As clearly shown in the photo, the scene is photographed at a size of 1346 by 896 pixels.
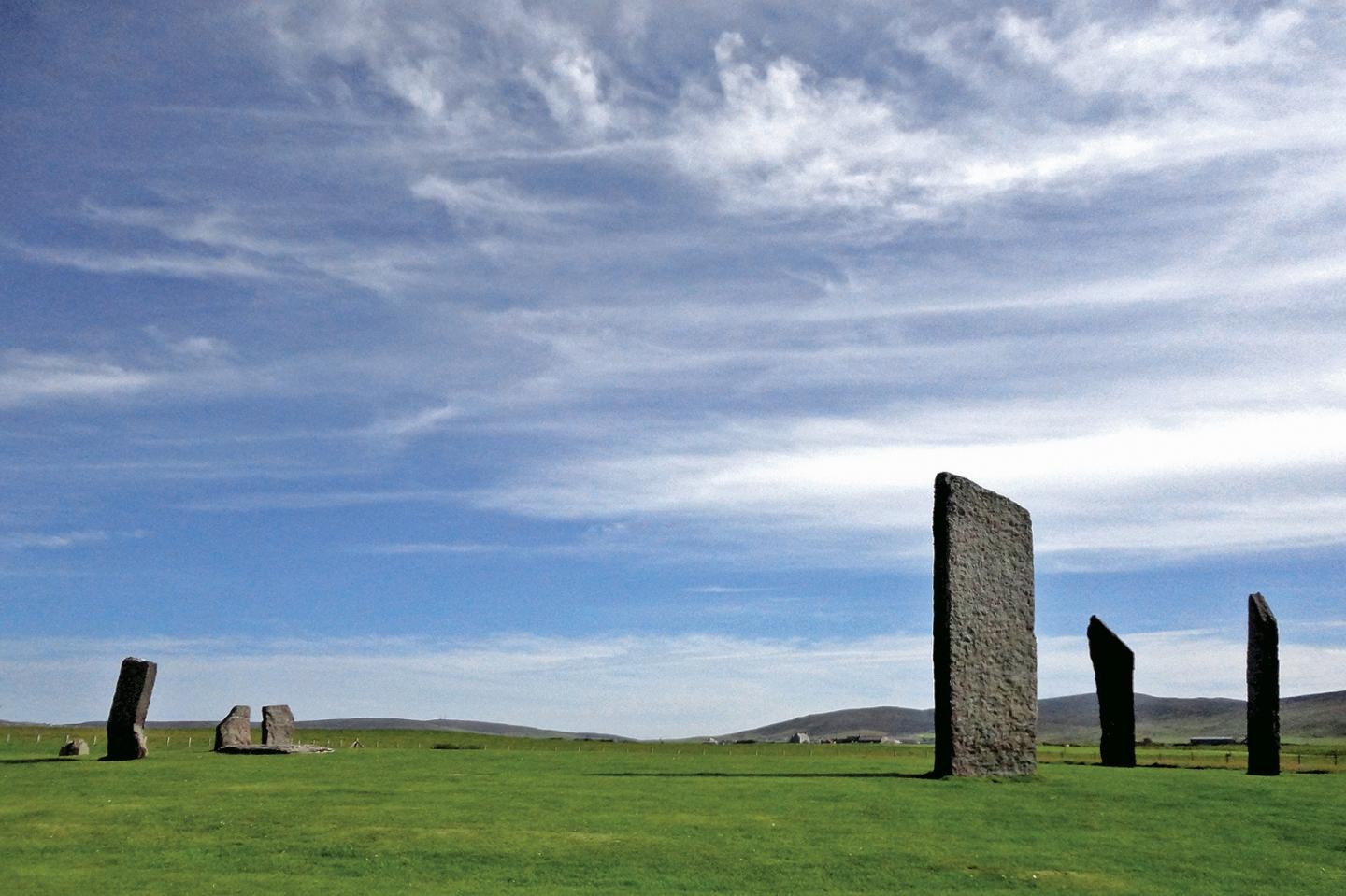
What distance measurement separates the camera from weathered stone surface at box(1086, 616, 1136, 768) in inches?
1077

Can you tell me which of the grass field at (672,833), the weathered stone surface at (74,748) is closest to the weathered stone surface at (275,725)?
the weathered stone surface at (74,748)

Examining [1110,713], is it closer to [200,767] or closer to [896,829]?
[896,829]

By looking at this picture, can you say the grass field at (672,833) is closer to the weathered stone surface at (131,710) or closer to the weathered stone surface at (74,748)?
the weathered stone surface at (131,710)

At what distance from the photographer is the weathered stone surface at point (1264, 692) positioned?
23.5 m

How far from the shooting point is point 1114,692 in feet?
90.2

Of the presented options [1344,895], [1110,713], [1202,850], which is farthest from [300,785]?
[1110,713]

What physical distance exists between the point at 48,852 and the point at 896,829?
939cm

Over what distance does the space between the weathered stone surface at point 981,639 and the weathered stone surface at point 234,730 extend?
20.3 metres

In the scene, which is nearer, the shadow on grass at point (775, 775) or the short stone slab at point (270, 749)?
the shadow on grass at point (775, 775)

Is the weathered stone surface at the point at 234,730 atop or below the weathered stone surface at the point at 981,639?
below

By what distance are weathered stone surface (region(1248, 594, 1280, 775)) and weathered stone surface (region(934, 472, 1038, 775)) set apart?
6.88 meters

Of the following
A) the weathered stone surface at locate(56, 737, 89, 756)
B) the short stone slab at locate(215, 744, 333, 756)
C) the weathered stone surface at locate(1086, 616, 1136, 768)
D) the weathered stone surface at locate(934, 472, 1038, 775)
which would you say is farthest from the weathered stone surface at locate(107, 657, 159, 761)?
the weathered stone surface at locate(1086, 616, 1136, 768)

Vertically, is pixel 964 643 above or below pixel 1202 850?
above

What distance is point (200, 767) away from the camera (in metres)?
22.9
